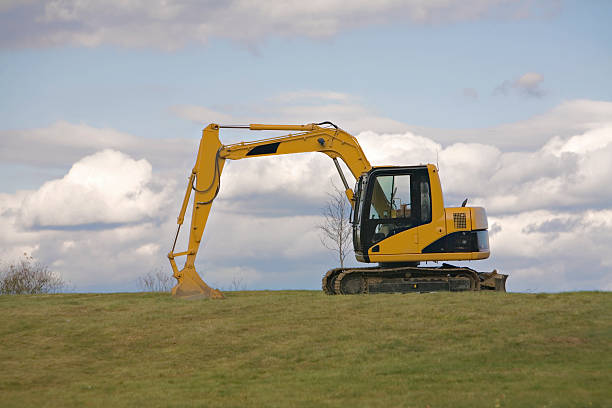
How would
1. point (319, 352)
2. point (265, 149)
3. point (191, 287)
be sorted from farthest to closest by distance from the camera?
1. point (265, 149)
2. point (191, 287)
3. point (319, 352)

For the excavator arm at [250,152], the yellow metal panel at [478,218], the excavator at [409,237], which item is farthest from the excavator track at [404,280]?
the excavator arm at [250,152]

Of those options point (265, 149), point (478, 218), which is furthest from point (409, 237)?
point (265, 149)

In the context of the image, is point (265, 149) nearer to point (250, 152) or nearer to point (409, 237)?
point (250, 152)

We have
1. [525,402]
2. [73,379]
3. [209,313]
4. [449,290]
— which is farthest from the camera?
[449,290]

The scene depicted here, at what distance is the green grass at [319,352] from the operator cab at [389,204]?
7.39 ft

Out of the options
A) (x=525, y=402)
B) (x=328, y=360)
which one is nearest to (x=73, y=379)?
(x=328, y=360)

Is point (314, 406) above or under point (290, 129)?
under

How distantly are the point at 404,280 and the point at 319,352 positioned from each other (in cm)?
672

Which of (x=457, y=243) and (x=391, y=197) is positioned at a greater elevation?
(x=391, y=197)

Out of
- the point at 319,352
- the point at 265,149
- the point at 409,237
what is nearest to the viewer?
the point at 319,352

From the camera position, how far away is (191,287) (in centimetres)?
2183

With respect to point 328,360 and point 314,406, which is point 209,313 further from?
point 314,406

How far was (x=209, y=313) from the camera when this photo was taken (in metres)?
18.1

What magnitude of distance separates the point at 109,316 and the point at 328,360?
6839 millimetres
